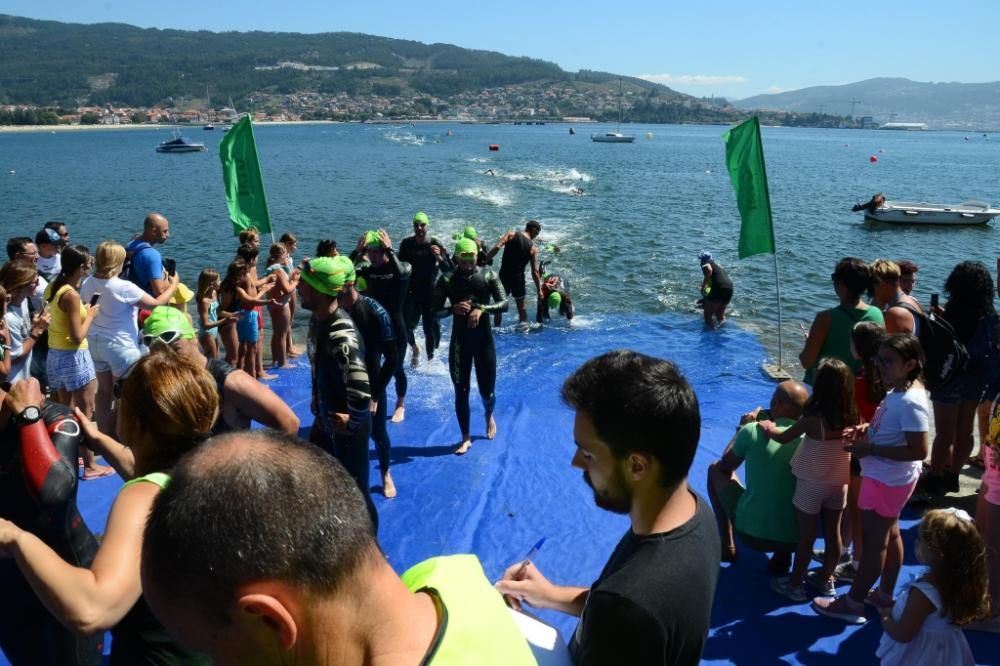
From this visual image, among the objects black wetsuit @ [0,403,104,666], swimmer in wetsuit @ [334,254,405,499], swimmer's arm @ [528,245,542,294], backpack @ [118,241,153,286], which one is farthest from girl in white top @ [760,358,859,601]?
swimmer's arm @ [528,245,542,294]

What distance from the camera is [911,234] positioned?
25844mm

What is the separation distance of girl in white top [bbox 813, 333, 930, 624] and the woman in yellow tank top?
18.2 feet

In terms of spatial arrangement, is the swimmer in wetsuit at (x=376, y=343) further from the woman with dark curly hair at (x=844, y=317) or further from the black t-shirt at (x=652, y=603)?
the black t-shirt at (x=652, y=603)

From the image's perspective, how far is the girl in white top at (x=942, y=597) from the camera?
2.91 meters

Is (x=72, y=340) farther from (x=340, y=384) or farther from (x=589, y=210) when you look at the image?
(x=589, y=210)

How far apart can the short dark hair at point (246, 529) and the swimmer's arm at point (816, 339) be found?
14.9 ft

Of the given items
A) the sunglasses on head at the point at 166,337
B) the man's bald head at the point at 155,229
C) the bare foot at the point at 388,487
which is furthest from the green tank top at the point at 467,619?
the man's bald head at the point at 155,229

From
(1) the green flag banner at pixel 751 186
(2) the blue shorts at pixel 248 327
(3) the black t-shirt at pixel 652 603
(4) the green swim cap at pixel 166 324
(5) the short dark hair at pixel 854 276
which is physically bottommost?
(2) the blue shorts at pixel 248 327

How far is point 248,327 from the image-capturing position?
8023mm

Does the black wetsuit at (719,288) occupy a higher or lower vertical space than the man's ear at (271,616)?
lower

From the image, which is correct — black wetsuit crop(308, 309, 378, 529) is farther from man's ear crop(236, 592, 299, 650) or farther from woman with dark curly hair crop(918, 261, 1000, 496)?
woman with dark curly hair crop(918, 261, 1000, 496)

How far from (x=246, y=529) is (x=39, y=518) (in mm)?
1988

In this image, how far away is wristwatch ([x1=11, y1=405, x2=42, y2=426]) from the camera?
2.50 m

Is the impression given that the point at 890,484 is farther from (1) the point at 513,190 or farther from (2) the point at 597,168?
(2) the point at 597,168
